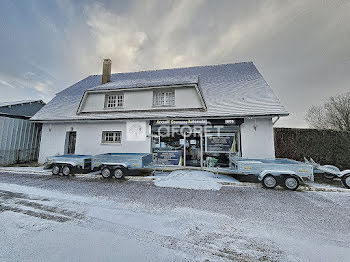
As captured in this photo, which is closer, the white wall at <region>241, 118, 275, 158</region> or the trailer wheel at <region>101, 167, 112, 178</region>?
the trailer wheel at <region>101, 167, 112, 178</region>

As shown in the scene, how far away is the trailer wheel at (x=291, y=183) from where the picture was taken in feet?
18.4

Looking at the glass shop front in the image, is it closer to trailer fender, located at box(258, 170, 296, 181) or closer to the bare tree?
trailer fender, located at box(258, 170, 296, 181)

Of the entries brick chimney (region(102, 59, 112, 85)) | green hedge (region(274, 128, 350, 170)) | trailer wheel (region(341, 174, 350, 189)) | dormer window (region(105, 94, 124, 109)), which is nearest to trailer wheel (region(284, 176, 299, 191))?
trailer wheel (region(341, 174, 350, 189))

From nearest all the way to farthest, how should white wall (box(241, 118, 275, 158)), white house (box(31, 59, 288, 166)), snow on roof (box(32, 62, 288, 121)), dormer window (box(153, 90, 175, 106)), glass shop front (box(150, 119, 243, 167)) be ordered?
1. white wall (box(241, 118, 275, 158))
2. white house (box(31, 59, 288, 166))
3. snow on roof (box(32, 62, 288, 121))
4. glass shop front (box(150, 119, 243, 167))
5. dormer window (box(153, 90, 175, 106))

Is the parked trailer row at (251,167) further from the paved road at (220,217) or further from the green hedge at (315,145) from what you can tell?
the green hedge at (315,145)

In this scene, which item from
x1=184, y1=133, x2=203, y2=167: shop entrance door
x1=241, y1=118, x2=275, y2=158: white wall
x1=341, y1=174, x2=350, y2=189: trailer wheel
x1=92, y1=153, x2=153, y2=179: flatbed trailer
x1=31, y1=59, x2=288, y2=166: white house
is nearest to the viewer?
x1=341, y1=174, x2=350, y2=189: trailer wheel

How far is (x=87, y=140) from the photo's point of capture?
10453 mm

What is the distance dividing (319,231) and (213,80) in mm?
11439

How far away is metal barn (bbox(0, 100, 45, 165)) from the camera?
34.7 feet

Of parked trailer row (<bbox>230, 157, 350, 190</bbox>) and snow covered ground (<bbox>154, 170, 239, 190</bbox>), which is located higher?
parked trailer row (<bbox>230, 157, 350, 190</bbox>)

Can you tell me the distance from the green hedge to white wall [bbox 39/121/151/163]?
9.89 m

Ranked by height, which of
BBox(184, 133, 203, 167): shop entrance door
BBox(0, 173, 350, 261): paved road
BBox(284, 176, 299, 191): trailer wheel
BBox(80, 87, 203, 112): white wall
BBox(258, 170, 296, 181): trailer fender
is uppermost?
BBox(80, 87, 203, 112): white wall

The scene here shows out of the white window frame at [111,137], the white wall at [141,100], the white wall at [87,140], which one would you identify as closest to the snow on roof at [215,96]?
the white wall at [141,100]

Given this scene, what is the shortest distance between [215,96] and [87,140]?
9894mm
